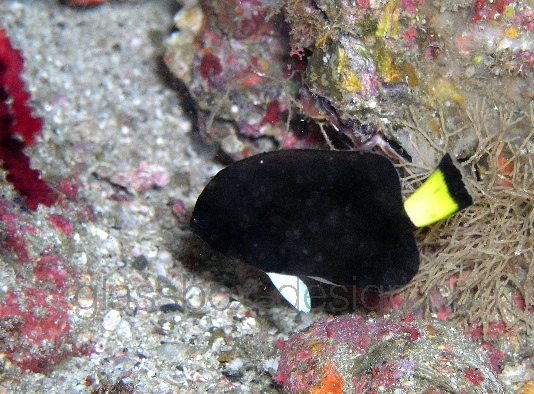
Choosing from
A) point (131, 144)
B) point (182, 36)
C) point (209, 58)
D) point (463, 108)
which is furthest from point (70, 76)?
point (463, 108)

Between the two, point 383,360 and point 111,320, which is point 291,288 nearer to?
point 383,360

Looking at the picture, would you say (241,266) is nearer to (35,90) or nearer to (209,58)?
(209,58)

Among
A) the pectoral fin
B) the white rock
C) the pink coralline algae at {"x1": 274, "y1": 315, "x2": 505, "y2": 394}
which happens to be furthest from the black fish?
the white rock

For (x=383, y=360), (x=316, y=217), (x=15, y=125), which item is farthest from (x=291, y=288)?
(x=15, y=125)

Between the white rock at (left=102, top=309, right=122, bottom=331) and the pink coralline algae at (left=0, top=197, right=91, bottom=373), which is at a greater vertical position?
the pink coralline algae at (left=0, top=197, right=91, bottom=373)

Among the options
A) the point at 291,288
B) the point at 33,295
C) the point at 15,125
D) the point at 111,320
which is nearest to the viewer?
the point at 291,288

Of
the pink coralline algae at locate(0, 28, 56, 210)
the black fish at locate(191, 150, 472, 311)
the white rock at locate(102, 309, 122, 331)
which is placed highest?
the black fish at locate(191, 150, 472, 311)

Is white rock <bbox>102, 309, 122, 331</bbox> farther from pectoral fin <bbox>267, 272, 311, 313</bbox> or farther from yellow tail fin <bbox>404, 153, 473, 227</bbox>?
yellow tail fin <bbox>404, 153, 473, 227</bbox>
